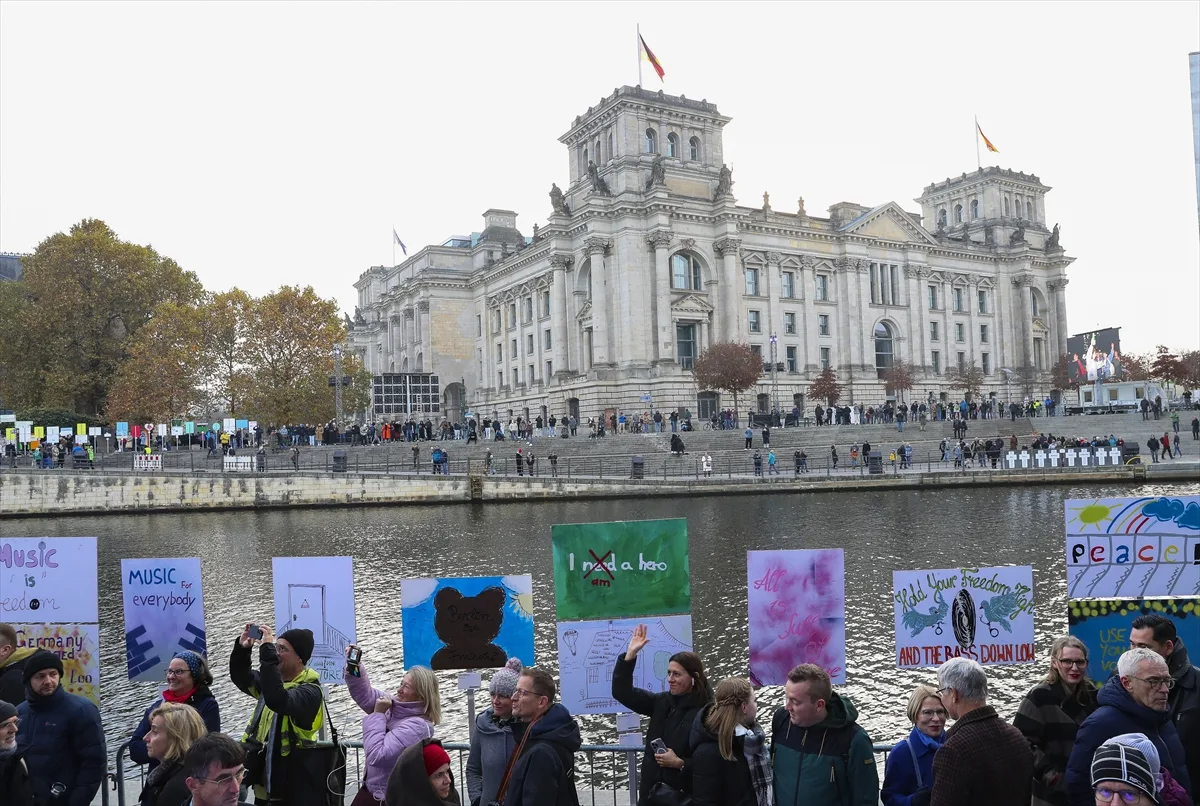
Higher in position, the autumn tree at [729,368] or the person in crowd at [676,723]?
the autumn tree at [729,368]

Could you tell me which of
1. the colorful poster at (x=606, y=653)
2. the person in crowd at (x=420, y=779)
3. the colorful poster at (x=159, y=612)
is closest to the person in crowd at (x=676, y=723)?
the person in crowd at (x=420, y=779)

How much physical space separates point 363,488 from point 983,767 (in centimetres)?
4314

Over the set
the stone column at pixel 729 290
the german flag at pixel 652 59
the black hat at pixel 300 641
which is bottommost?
the black hat at pixel 300 641

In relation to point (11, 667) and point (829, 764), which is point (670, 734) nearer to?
point (829, 764)

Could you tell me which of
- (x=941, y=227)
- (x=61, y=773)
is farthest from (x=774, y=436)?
(x=941, y=227)

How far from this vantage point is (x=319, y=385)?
2395 inches

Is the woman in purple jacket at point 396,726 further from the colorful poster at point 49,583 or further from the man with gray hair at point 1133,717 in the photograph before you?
the colorful poster at point 49,583

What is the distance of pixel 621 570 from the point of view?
27.1ft

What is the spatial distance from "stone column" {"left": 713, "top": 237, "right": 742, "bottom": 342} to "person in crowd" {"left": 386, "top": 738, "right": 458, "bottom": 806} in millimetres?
70367

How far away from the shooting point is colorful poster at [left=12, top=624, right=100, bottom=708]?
350 inches

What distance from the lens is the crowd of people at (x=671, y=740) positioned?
4.90m

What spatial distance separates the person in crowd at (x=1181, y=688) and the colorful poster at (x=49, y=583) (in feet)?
32.0

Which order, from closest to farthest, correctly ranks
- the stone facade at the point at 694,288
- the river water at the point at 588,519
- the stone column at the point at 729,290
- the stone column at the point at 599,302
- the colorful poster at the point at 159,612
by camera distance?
1. the colorful poster at the point at 159,612
2. the river water at the point at 588,519
3. the stone facade at the point at 694,288
4. the stone column at the point at 599,302
5. the stone column at the point at 729,290

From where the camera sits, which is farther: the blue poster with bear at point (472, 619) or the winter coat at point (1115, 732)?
the blue poster with bear at point (472, 619)
